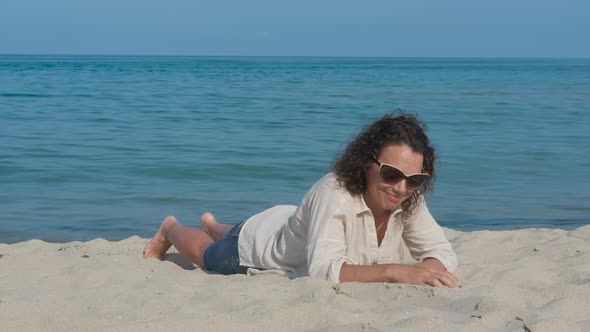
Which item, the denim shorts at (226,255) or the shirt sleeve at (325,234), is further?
the denim shorts at (226,255)

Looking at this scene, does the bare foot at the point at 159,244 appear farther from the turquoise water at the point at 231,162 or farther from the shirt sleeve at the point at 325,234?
the shirt sleeve at the point at 325,234

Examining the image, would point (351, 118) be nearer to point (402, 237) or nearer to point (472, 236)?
point (472, 236)

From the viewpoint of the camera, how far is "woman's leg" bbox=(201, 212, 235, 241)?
16.1 feet

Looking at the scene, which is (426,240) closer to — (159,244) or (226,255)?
(226,255)

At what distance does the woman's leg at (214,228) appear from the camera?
16.1ft

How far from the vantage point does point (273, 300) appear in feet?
12.0

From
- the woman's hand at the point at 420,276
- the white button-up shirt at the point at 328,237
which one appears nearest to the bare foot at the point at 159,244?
the white button-up shirt at the point at 328,237

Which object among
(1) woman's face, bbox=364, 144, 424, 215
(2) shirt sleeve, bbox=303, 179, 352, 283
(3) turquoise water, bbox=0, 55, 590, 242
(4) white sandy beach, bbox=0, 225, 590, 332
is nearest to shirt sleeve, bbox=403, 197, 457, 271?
(4) white sandy beach, bbox=0, 225, 590, 332

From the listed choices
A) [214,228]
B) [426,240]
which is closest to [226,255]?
[214,228]

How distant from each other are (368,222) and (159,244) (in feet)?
5.99

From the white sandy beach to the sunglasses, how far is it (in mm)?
489

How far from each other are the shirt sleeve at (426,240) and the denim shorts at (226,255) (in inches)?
35.8

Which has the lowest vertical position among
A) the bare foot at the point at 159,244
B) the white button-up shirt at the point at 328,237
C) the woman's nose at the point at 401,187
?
the bare foot at the point at 159,244

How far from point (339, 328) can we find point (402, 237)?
3.89ft
